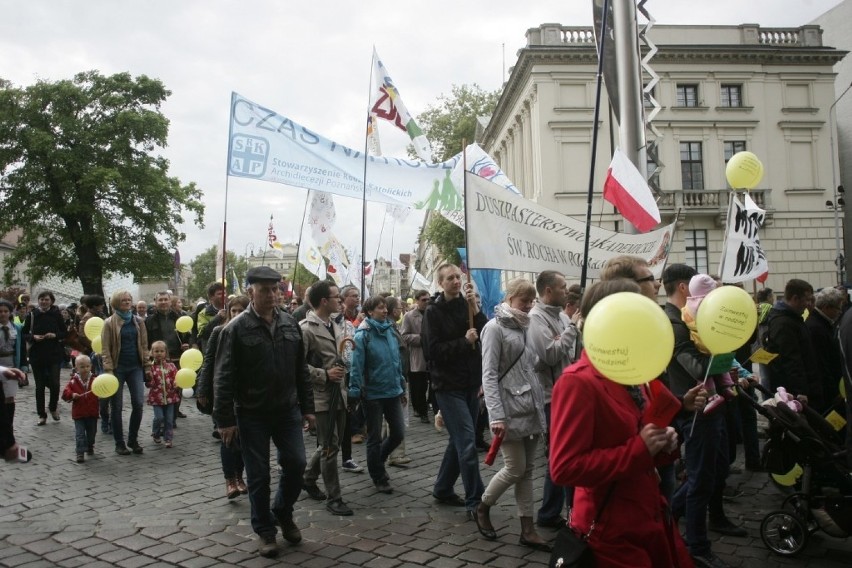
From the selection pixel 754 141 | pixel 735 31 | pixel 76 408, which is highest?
pixel 735 31

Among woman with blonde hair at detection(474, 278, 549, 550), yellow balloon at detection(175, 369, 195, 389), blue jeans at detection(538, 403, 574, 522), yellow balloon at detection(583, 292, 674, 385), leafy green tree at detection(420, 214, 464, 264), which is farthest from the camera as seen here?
leafy green tree at detection(420, 214, 464, 264)

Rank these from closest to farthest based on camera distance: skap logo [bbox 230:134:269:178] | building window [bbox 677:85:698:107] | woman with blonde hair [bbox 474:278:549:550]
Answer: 1. woman with blonde hair [bbox 474:278:549:550]
2. skap logo [bbox 230:134:269:178]
3. building window [bbox 677:85:698:107]

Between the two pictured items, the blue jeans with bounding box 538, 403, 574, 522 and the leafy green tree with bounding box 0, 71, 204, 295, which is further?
the leafy green tree with bounding box 0, 71, 204, 295

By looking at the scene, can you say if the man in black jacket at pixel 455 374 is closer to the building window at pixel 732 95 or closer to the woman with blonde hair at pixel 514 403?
the woman with blonde hair at pixel 514 403

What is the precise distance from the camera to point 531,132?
3656 cm

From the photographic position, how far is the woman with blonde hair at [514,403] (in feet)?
16.0

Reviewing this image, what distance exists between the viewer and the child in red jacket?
811 centimetres

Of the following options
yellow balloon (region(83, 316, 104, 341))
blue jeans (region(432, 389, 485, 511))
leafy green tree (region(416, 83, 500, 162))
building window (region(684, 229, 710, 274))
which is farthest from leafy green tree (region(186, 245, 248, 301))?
blue jeans (region(432, 389, 485, 511))

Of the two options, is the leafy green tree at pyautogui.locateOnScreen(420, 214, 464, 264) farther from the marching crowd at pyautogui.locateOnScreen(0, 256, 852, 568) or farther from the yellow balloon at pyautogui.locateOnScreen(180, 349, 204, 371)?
the marching crowd at pyautogui.locateOnScreen(0, 256, 852, 568)

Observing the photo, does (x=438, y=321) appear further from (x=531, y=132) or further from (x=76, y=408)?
(x=531, y=132)

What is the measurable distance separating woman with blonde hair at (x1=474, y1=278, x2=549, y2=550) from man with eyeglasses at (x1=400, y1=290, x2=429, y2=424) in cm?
496

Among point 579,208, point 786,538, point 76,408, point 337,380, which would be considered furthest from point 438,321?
point 579,208

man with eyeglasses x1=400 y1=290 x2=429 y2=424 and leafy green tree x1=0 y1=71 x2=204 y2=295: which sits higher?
leafy green tree x1=0 y1=71 x2=204 y2=295

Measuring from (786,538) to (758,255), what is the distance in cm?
410
